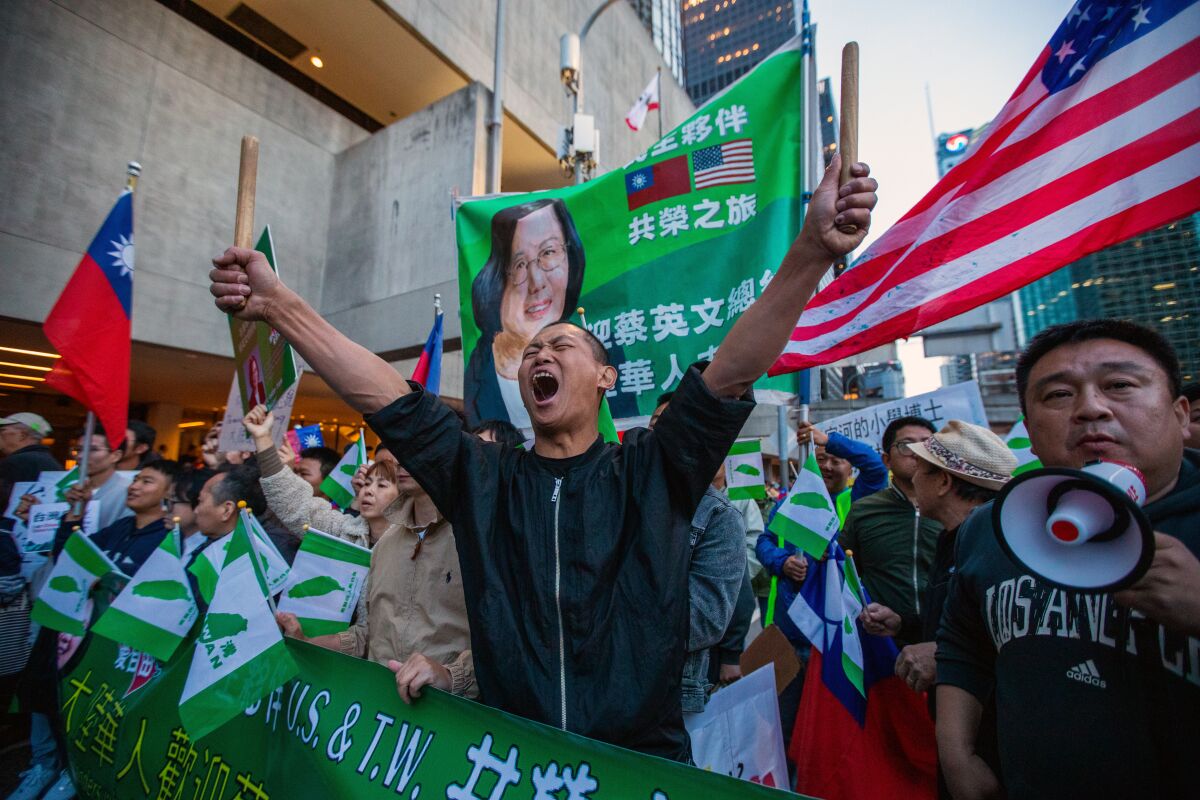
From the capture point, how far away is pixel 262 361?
11.1ft

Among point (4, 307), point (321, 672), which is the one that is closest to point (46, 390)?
point (4, 307)

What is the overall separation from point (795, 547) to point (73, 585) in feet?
13.0

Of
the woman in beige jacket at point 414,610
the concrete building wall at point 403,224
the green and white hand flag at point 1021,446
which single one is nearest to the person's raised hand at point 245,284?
the woman in beige jacket at point 414,610

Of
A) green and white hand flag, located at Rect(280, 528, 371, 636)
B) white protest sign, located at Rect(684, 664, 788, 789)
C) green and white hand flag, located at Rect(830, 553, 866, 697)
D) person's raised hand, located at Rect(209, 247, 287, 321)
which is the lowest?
white protest sign, located at Rect(684, 664, 788, 789)

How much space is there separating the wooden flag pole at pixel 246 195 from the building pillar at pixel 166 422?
14314mm

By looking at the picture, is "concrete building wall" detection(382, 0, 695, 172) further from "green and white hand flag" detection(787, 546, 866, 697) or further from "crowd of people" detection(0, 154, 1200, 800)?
"crowd of people" detection(0, 154, 1200, 800)

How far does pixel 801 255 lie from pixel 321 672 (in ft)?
5.97

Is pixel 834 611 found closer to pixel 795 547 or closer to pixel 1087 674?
pixel 795 547

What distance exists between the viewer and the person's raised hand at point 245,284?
1518 millimetres

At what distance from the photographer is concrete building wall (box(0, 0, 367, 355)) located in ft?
25.2

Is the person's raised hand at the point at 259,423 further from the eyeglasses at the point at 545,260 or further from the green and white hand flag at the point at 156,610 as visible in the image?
the eyeglasses at the point at 545,260

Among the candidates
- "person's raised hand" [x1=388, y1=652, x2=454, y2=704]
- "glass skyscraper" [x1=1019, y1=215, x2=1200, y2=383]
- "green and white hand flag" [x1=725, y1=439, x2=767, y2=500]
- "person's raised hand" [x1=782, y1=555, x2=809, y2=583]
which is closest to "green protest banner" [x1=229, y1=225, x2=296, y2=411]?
"person's raised hand" [x1=388, y1=652, x2=454, y2=704]

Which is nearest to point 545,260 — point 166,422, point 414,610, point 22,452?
point 414,610

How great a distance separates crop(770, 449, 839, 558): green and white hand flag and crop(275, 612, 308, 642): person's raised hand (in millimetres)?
2304
